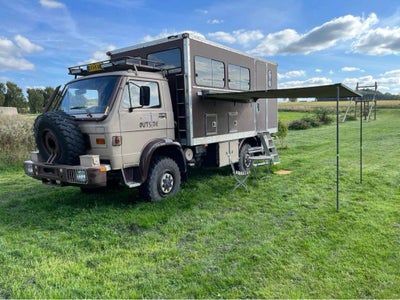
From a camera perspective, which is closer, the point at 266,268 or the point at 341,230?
the point at 266,268

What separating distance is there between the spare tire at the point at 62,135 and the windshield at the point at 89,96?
36 centimetres

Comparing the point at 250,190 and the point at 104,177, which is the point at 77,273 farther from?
the point at 250,190

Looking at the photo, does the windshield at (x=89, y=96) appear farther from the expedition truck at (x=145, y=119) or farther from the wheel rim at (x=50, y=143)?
the wheel rim at (x=50, y=143)

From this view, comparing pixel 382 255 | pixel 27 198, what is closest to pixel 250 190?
pixel 382 255

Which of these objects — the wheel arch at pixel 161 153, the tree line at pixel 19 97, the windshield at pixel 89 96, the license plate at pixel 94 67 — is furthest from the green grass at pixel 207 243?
the tree line at pixel 19 97

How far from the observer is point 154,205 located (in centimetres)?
521

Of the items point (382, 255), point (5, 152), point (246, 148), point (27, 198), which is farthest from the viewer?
point (5, 152)

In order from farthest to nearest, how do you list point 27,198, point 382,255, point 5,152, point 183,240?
point 5,152, point 27,198, point 183,240, point 382,255

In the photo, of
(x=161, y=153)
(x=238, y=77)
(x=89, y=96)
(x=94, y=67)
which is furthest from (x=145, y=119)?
(x=238, y=77)

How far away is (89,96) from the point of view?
17.0 ft

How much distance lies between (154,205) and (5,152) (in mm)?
7210

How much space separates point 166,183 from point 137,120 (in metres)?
1.28

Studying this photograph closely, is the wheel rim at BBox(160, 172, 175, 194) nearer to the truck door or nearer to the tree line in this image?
the truck door

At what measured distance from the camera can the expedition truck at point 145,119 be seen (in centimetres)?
468
